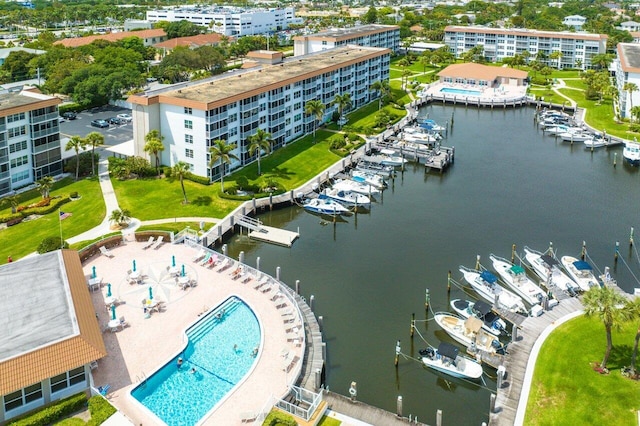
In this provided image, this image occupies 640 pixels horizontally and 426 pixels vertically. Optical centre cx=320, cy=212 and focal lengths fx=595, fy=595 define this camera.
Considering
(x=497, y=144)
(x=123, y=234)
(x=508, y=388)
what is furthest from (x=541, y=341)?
(x=497, y=144)

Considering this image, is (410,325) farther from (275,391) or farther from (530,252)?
(530,252)

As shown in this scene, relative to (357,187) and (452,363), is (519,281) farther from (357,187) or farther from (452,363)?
(357,187)

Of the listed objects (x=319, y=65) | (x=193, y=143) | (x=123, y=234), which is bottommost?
(x=123, y=234)

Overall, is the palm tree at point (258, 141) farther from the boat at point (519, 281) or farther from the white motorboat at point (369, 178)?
the boat at point (519, 281)

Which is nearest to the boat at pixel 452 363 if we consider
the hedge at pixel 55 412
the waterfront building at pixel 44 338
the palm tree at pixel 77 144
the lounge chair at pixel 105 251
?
the waterfront building at pixel 44 338

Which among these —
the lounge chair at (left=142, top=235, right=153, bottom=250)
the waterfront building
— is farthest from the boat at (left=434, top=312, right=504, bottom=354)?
the lounge chair at (left=142, top=235, right=153, bottom=250)

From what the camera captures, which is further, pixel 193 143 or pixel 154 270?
pixel 193 143

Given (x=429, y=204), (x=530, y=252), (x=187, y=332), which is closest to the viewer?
(x=187, y=332)
